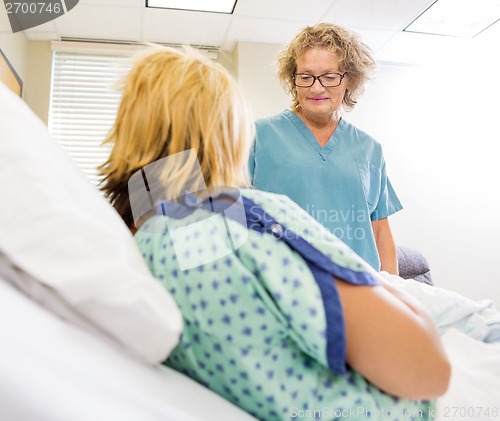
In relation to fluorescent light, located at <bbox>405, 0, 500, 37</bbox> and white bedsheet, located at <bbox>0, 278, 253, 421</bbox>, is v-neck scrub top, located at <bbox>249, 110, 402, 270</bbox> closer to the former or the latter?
white bedsheet, located at <bbox>0, 278, 253, 421</bbox>

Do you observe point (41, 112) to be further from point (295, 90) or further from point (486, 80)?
point (486, 80)

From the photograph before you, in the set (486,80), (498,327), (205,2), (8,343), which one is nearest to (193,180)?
(8,343)

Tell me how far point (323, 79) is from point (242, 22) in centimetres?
191

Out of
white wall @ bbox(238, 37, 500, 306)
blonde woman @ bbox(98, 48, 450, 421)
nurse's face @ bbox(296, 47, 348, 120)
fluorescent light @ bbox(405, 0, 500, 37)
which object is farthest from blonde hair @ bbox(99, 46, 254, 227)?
white wall @ bbox(238, 37, 500, 306)

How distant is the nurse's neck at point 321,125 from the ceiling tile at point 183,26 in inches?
64.6

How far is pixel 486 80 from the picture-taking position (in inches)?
164

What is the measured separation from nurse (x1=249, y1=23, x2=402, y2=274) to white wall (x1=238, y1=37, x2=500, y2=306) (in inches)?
88.2

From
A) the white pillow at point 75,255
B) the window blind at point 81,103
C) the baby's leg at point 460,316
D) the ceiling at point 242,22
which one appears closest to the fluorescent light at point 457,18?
the ceiling at point 242,22

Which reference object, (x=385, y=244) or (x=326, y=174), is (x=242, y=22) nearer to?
(x=326, y=174)

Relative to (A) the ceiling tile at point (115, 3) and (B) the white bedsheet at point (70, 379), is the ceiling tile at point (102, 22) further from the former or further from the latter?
(B) the white bedsheet at point (70, 379)

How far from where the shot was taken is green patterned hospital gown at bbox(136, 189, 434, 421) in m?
0.60

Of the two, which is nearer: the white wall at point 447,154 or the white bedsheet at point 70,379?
the white bedsheet at point 70,379

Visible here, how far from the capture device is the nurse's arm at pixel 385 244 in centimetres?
171

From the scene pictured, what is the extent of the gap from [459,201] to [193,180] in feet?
12.7
